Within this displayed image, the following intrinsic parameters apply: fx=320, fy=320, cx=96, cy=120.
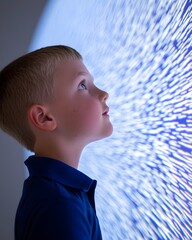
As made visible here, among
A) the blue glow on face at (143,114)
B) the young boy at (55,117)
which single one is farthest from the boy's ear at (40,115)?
the blue glow on face at (143,114)

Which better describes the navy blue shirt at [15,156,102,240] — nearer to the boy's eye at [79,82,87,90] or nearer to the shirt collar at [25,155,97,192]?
the shirt collar at [25,155,97,192]

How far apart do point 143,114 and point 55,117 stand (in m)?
0.13

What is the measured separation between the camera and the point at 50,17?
82 centimetres

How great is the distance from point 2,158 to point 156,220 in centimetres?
78

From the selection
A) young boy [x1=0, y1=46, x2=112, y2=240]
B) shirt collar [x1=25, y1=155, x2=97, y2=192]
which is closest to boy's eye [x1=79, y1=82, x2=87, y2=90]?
young boy [x1=0, y1=46, x2=112, y2=240]

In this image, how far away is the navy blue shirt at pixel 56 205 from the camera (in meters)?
0.35

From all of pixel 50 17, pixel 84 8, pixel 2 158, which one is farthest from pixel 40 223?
pixel 2 158

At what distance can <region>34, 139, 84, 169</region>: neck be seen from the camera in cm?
45

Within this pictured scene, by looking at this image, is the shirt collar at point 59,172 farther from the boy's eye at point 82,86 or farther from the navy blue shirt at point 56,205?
the boy's eye at point 82,86

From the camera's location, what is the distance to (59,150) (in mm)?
452

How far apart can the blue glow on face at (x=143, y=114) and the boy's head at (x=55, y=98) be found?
4 cm

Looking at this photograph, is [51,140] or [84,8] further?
[84,8]

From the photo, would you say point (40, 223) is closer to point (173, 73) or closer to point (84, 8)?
point (173, 73)

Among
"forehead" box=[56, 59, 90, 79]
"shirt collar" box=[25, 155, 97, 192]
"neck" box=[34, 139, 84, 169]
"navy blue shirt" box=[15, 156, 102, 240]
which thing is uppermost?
"forehead" box=[56, 59, 90, 79]
